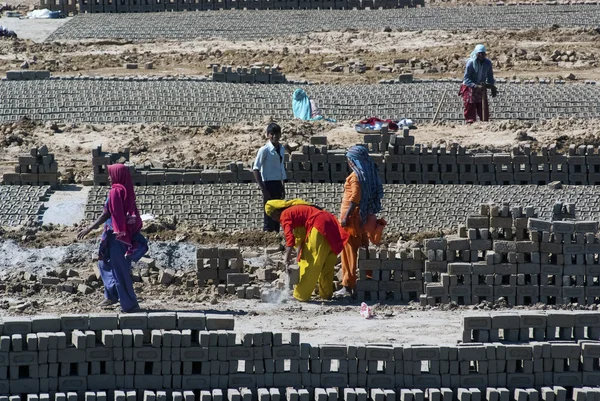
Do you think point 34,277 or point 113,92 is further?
point 113,92

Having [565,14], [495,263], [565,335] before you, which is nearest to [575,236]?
[495,263]

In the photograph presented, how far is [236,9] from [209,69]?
574 centimetres

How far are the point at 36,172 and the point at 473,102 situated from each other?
19.9ft

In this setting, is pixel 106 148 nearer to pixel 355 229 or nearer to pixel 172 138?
pixel 172 138

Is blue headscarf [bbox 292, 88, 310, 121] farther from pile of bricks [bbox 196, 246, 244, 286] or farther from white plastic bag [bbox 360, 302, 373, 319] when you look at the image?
white plastic bag [bbox 360, 302, 373, 319]

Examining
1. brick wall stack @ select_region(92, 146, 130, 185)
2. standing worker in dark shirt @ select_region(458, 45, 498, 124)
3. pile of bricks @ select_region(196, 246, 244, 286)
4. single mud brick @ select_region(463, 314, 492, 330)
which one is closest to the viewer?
single mud brick @ select_region(463, 314, 492, 330)

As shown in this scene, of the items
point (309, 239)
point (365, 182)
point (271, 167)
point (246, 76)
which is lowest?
point (309, 239)

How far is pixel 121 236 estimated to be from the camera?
525 inches

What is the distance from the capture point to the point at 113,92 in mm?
22594

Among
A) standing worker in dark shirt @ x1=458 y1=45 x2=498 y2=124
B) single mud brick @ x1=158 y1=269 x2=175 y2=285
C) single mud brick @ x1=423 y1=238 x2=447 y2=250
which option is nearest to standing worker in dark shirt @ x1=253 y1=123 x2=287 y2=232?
single mud brick @ x1=158 y1=269 x2=175 y2=285

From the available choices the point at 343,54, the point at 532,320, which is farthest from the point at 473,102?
the point at 532,320

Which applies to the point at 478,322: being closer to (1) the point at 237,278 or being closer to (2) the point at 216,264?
(1) the point at 237,278

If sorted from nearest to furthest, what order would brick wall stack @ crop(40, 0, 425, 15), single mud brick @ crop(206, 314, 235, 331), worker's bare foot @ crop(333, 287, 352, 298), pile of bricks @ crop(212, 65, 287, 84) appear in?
single mud brick @ crop(206, 314, 235, 331) → worker's bare foot @ crop(333, 287, 352, 298) → pile of bricks @ crop(212, 65, 287, 84) → brick wall stack @ crop(40, 0, 425, 15)

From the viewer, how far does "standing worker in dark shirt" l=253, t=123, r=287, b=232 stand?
631 inches
